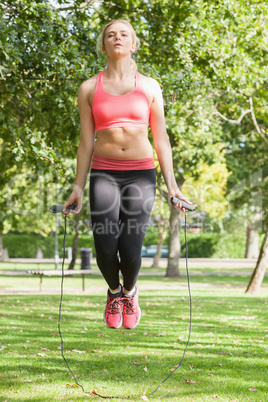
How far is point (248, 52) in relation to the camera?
52.1 feet

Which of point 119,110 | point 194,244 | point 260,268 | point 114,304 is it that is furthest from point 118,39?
point 194,244

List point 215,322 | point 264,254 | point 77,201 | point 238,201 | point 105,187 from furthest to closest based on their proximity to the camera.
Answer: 1. point 238,201
2. point 264,254
3. point 215,322
4. point 77,201
5. point 105,187

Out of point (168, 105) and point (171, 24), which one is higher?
point (171, 24)

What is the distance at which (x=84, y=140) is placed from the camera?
4.35 meters

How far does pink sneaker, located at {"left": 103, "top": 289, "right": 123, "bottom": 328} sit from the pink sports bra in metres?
1.44

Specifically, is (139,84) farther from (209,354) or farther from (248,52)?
(248,52)

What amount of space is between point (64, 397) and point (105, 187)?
2.77m

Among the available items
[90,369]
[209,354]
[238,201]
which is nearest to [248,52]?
[209,354]

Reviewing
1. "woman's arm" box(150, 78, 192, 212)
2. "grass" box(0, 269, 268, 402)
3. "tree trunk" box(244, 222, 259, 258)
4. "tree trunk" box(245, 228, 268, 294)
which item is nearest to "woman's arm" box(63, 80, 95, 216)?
"woman's arm" box(150, 78, 192, 212)

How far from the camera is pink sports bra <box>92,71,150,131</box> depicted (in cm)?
410

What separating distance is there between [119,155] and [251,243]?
1692 inches

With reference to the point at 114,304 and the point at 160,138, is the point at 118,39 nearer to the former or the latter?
the point at 160,138

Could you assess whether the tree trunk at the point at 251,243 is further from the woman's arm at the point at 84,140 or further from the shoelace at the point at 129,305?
the woman's arm at the point at 84,140

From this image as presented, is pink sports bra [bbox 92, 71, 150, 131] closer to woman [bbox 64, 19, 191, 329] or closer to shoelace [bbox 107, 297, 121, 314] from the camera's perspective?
woman [bbox 64, 19, 191, 329]
